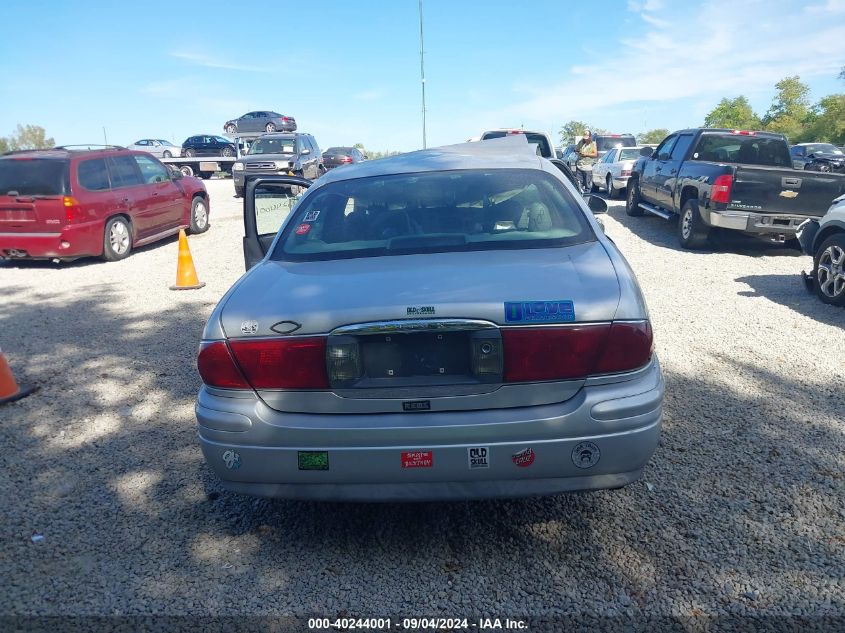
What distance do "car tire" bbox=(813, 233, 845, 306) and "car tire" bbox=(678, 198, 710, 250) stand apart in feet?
9.70

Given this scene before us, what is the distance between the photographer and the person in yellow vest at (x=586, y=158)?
20234mm

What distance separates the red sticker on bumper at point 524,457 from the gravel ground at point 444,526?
53 centimetres

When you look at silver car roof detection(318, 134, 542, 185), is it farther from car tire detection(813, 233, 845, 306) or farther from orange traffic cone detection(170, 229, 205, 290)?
orange traffic cone detection(170, 229, 205, 290)

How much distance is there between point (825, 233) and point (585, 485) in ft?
19.4

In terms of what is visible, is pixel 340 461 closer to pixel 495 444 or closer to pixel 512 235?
pixel 495 444

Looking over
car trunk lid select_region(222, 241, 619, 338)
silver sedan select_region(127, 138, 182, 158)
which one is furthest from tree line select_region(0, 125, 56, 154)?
car trunk lid select_region(222, 241, 619, 338)

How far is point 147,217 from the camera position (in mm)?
11625

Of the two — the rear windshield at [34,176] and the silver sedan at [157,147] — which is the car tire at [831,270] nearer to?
the rear windshield at [34,176]

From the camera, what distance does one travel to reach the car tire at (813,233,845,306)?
672 cm

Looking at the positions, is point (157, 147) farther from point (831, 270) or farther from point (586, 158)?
point (831, 270)

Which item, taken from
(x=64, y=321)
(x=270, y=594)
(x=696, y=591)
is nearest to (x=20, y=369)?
(x=64, y=321)

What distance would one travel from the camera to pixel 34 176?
387 inches

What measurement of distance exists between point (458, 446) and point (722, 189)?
26.9 ft

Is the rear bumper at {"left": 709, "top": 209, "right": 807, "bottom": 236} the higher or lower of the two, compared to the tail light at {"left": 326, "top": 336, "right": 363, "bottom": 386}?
higher
